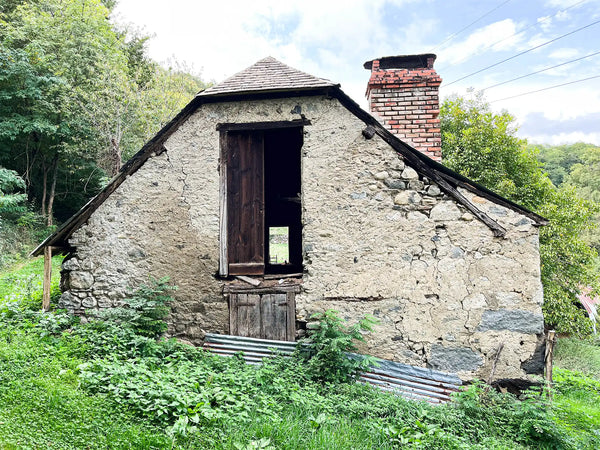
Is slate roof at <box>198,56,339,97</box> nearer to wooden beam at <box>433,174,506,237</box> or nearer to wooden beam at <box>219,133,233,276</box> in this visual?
wooden beam at <box>219,133,233,276</box>

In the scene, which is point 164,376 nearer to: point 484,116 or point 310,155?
point 310,155

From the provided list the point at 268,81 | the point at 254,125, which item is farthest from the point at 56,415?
the point at 268,81

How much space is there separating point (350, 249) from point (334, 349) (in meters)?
1.35

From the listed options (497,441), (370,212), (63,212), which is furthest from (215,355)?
(63,212)

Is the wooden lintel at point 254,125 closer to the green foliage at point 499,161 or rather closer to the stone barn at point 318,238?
the stone barn at point 318,238

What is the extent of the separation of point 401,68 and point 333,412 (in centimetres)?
551

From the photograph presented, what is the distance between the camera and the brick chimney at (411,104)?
6035 mm

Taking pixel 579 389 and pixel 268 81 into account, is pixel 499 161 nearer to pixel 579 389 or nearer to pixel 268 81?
pixel 579 389

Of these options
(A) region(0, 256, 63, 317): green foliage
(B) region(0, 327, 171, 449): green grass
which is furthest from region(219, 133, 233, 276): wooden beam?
(A) region(0, 256, 63, 317): green foliage

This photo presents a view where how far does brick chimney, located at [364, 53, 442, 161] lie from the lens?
19.8 ft

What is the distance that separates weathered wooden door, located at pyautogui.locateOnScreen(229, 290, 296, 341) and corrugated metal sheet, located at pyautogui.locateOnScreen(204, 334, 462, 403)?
0.11m

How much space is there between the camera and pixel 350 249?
5016mm

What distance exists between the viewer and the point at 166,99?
16109mm

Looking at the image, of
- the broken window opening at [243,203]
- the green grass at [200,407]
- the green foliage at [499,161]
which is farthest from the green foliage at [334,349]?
the green foliage at [499,161]
